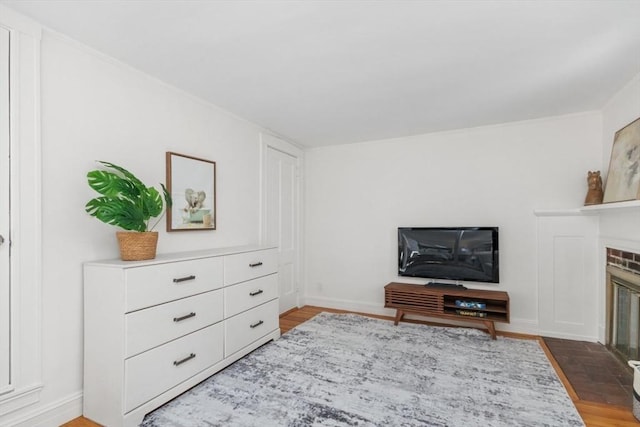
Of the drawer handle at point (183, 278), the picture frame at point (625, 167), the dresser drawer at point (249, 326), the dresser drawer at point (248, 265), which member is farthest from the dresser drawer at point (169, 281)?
the picture frame at point (625, 167)

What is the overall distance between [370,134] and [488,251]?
1999mm

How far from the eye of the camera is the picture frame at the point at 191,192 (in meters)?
2.72

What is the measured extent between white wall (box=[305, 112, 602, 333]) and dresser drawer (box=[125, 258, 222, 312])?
2.36 meters

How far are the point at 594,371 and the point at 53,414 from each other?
3.94m

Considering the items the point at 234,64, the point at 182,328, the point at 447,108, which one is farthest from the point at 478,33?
the point at 182,328

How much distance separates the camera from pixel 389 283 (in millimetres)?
4168

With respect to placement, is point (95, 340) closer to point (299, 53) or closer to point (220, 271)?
point (220, 271)

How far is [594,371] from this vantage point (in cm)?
261

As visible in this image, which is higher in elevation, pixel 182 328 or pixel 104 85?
pixel 104 85

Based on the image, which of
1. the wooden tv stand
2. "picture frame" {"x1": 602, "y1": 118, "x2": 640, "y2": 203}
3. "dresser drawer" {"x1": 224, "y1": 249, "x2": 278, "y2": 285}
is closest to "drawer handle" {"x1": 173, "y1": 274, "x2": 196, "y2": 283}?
"dresser drawer" {"x1": 224, "y1": 249, "x2": 278, "y2": 285}

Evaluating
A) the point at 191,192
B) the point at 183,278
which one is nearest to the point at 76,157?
the point at 191,192

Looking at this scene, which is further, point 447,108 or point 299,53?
point 447,108

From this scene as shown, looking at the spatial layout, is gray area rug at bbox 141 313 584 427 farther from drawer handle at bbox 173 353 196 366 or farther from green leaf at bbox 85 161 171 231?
green leaf at bbox 85 161 171 231

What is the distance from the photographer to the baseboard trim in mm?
1779
